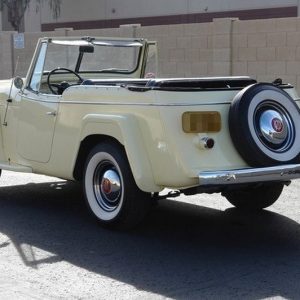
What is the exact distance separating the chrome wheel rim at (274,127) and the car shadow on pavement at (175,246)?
0.87m

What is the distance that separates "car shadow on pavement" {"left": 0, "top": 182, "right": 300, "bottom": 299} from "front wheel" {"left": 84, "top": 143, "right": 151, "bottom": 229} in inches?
6.8

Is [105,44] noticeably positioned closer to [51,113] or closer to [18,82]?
[18,82]

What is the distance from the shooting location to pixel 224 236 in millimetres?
6121

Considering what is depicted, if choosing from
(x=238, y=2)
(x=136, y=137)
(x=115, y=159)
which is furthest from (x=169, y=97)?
(x=238, y=2)

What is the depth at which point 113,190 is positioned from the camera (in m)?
6.14

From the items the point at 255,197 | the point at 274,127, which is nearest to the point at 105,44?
the point at 255,197

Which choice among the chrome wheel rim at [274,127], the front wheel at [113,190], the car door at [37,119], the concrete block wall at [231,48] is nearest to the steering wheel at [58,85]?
the car door at [37,119]

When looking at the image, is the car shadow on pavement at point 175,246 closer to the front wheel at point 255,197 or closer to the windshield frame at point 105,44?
the front wheel at point 255,197

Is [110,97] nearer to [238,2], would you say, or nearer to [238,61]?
[238,61]

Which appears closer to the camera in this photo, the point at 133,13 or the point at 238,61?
the point at 238,61

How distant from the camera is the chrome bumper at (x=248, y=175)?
17.4 ft

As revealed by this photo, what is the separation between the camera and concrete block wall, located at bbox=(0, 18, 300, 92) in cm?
1486

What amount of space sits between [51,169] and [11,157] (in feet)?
2.74

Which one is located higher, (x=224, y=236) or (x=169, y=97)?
(x=169, y=97)
